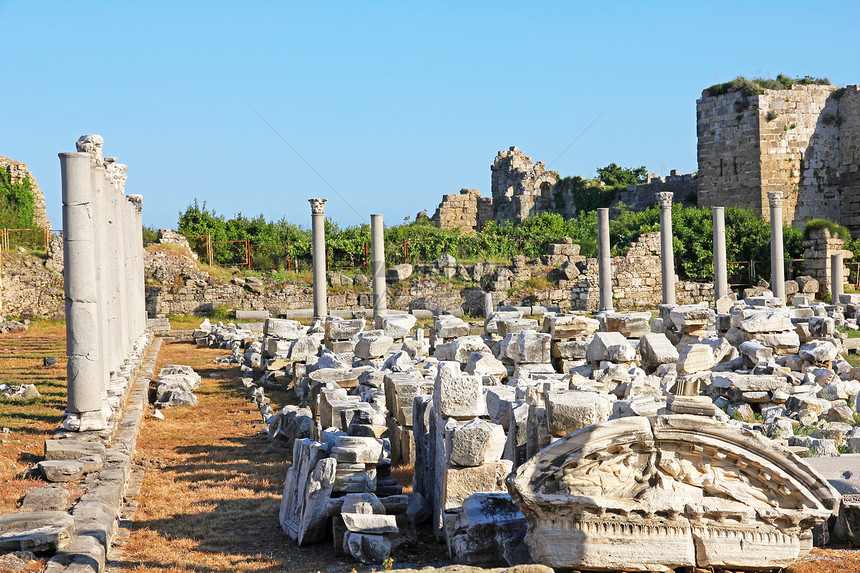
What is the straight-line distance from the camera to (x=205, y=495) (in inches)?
326

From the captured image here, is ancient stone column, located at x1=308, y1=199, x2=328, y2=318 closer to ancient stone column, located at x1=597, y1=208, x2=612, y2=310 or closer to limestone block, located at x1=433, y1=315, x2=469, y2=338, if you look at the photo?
limestone block, located at x1=433, y1=315, x2=469, y2=338

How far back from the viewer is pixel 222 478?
29.8 ft

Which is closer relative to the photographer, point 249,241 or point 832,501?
point 832,501

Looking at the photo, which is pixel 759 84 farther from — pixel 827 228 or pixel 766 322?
pixel 766 322

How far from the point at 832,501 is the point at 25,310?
2924 centimetres

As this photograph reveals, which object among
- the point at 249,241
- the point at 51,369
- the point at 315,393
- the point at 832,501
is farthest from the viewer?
the point at 249,241

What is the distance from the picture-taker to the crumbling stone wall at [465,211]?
4753cm

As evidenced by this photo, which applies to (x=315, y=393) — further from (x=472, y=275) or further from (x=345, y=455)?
(x=472, y=275)

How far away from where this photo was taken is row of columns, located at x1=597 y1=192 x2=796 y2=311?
25.8 m

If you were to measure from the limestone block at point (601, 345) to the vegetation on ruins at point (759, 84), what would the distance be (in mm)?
25572

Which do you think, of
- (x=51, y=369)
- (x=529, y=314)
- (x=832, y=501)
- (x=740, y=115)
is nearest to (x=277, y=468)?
(x=832, y=501)

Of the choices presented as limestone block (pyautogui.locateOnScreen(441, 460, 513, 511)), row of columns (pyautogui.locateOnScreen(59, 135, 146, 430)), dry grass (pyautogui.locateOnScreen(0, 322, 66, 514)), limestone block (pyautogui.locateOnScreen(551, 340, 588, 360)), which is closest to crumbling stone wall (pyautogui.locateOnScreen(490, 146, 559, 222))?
dry grass (pyautogui.locateOnScreen(0, 322, 66, 514))

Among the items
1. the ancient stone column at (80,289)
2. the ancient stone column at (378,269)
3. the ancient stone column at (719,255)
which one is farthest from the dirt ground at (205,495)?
the ancient stone column at (719,255)

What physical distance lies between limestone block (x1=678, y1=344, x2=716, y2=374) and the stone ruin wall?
104 ft
